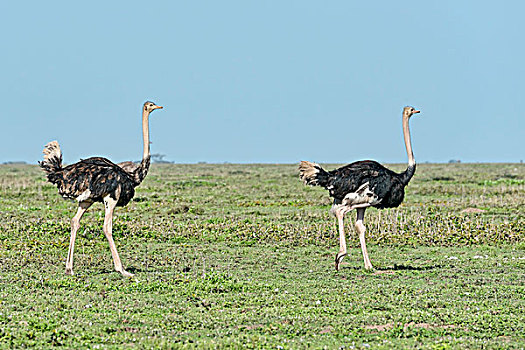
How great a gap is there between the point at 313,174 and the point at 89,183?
3920 mm

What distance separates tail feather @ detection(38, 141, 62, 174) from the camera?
12180mm

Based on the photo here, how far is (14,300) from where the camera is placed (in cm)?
994

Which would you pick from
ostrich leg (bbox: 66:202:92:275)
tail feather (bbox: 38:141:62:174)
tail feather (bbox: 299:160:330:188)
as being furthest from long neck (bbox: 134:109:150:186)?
tail feather (bbox: 299:160:330:188)

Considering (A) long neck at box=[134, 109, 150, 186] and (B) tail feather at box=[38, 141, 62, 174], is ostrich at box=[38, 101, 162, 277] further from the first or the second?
(A) long neck at box=[134, 109, 150, 186]

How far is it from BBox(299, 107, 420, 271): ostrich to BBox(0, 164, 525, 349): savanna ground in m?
1.06

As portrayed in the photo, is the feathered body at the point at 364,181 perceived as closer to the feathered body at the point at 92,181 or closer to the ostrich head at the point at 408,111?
the ostrich head at the point at 408,111

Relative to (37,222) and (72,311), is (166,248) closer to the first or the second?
(37,222)

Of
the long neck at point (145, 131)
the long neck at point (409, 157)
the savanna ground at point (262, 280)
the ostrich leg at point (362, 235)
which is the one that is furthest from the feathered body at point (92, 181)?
the long neck at point (409, 157)

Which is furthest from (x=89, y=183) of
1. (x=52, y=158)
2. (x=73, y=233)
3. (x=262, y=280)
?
(x=262, y=280)

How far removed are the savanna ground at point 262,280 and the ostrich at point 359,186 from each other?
1.06 meters

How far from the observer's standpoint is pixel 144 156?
12641 millimetres

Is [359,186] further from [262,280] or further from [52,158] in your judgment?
[52,158]

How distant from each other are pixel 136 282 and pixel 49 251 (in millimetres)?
3920

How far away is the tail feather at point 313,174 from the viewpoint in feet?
42.9
